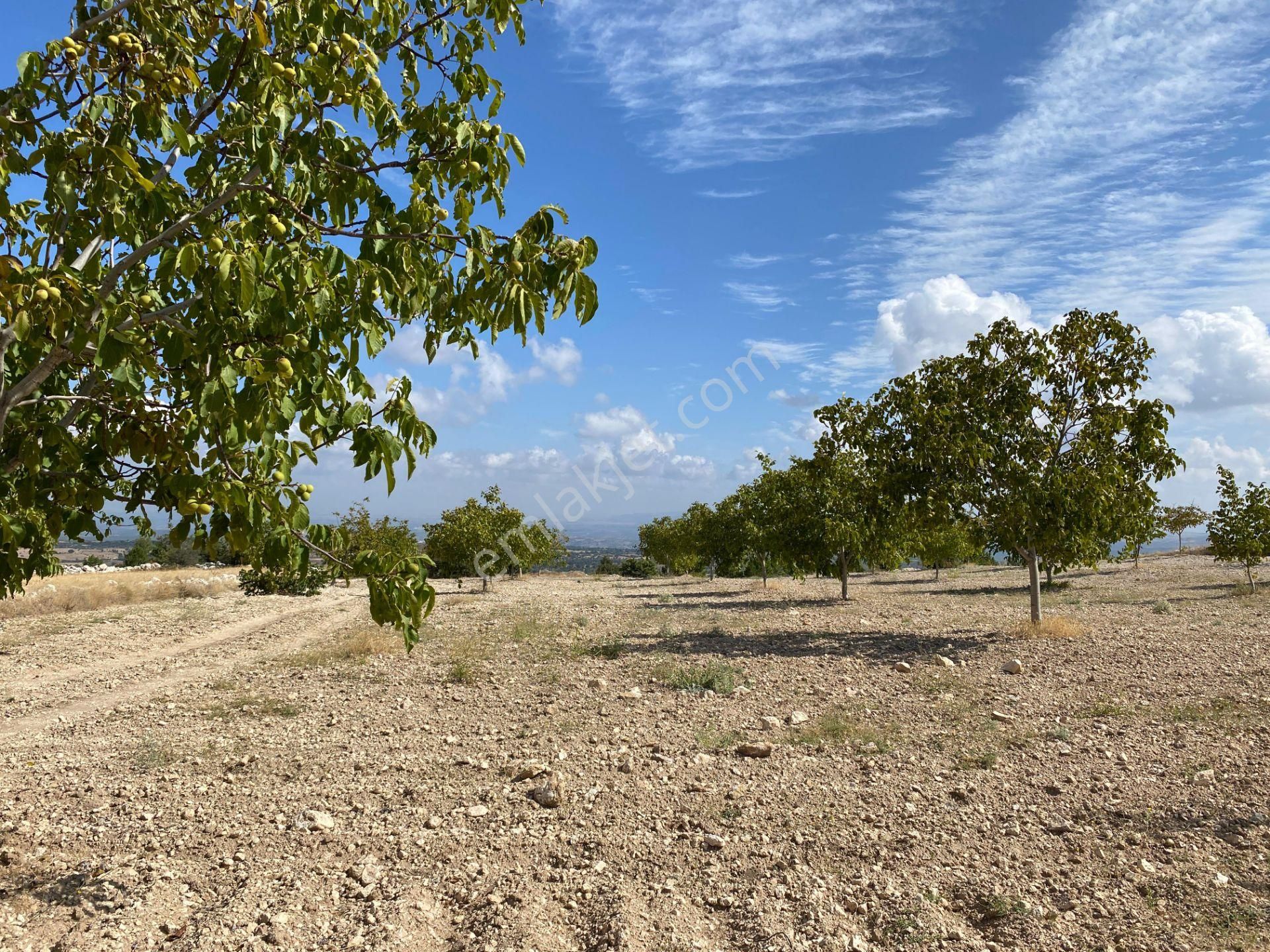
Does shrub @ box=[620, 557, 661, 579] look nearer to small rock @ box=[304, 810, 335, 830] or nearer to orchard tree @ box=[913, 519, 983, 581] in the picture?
orchard tree @ box=[913, 519, 983, 581]

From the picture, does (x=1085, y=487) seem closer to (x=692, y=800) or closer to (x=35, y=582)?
(x=692, y=800)

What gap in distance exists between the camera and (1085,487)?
14.1 meters

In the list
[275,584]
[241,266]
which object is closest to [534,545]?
[275,584]

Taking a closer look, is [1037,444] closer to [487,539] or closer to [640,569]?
[487,539]

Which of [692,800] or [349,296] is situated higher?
[349,296]

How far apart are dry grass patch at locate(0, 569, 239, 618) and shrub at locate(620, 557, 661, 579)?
37.3m

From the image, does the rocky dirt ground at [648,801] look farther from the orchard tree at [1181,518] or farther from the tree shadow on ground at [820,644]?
the orchard tree at [1181,518]

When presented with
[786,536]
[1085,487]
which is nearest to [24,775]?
[1085,487]

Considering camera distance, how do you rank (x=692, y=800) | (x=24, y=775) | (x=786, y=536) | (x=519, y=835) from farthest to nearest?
(x=786, y=536) < (x=24, y=775) < (x=692, y=800) < (x=519, y=835)

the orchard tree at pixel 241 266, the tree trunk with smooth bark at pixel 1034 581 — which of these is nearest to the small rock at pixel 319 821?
the orchard tree at pixel 241 266

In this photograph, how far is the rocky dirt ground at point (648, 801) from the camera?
470cm

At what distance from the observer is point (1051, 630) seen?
1527 centimetres

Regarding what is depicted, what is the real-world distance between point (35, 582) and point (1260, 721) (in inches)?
1447

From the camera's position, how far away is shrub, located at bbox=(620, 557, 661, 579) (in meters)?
67.8
